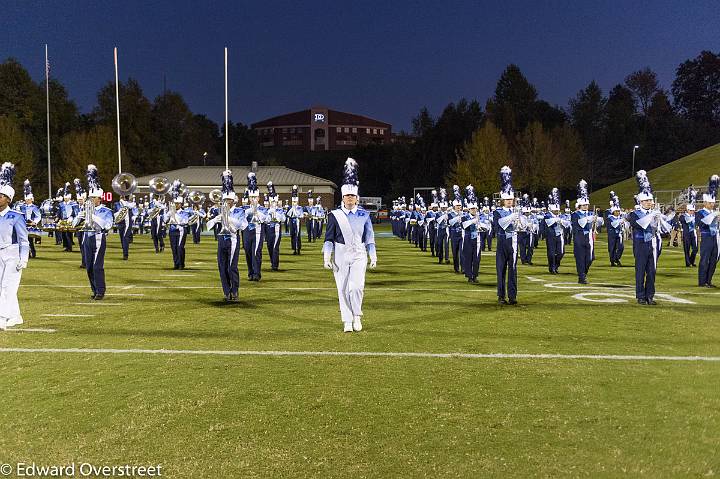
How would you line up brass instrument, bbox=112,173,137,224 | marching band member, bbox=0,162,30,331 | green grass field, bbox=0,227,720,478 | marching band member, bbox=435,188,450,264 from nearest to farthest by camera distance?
green grass field, bbox=0,227,720,478 < marching band member, bbox=0,162,30,331 < brass instrument, bbox=112,173,137,224 < marching band member, bbox=435,188,450,264

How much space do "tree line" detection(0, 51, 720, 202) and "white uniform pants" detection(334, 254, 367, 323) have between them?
5464 centimetres

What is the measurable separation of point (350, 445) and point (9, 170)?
27.3 feet

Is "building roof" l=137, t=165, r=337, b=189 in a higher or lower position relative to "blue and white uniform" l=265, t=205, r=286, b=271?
higher

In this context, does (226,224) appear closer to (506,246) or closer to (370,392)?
(506,246)

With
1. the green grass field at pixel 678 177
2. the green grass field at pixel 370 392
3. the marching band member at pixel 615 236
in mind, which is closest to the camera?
the green grass field at pixel 370 392

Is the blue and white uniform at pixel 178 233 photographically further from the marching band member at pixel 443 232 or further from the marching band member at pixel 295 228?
the marching band member at pixel 443 232

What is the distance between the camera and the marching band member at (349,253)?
29.1ft

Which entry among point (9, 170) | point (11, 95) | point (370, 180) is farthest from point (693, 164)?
point (11, 95)

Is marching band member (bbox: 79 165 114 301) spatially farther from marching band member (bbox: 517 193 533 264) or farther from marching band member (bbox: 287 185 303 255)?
Result: marching band member (bbox: 287 185 303 255)

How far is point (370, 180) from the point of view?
89250mm

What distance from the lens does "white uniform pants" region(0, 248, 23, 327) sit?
914cm

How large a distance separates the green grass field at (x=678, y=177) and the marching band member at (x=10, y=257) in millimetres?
48722

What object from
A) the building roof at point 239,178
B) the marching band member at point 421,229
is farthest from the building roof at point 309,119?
the marching band member at point 421,229

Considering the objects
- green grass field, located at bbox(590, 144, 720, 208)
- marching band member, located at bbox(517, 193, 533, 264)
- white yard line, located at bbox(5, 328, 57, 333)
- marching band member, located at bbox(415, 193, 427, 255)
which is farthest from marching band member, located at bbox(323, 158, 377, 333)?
green grass field, located at bbox(590, 144, 720, 208)
